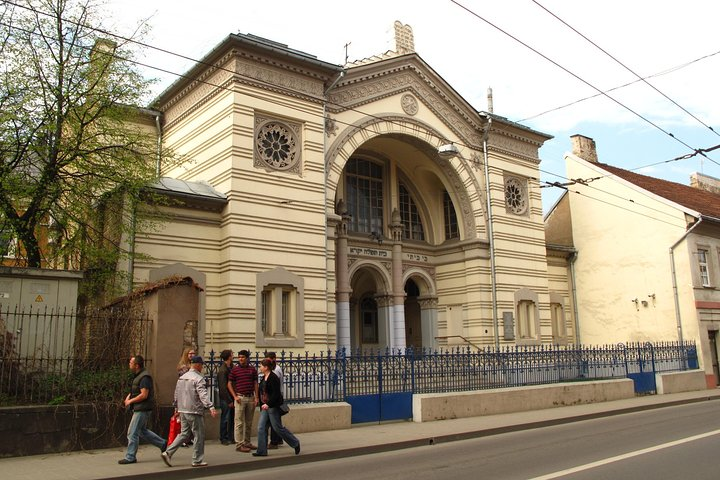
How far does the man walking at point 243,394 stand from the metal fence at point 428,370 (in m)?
0.99

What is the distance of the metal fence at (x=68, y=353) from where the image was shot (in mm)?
11008

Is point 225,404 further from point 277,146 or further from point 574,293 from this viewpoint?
point 574,293

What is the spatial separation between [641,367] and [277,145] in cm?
1446

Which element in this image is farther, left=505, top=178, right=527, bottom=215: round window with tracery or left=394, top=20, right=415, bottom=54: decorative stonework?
left=505, top=178, right=527, bottom=215: round window with tracery

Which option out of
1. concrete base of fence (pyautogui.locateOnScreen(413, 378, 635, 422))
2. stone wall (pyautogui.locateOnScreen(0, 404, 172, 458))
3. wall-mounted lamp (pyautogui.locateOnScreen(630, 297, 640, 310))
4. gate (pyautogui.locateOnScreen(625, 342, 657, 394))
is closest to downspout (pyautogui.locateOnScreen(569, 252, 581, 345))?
wall-mounted lamp (pyautogui.locateOnScreen(630, 297, 640, 310))

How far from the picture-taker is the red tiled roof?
29.2 metres

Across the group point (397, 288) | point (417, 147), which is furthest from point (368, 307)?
point (417, 147)

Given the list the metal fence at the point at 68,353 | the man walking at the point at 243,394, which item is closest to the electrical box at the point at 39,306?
the metal fence at the point at 68,353

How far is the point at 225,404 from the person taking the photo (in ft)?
39.2

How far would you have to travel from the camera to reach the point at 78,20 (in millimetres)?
14539

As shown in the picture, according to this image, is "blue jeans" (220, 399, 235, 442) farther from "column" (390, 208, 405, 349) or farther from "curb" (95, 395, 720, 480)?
"column" (390, 208, 405, 349)

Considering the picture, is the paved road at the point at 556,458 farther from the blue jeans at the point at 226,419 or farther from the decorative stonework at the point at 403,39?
the decorative stonework at the point at 403,39

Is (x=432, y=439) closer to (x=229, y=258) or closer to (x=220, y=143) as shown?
(x=229, y=258)

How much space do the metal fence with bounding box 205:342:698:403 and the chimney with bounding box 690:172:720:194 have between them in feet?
67.7
